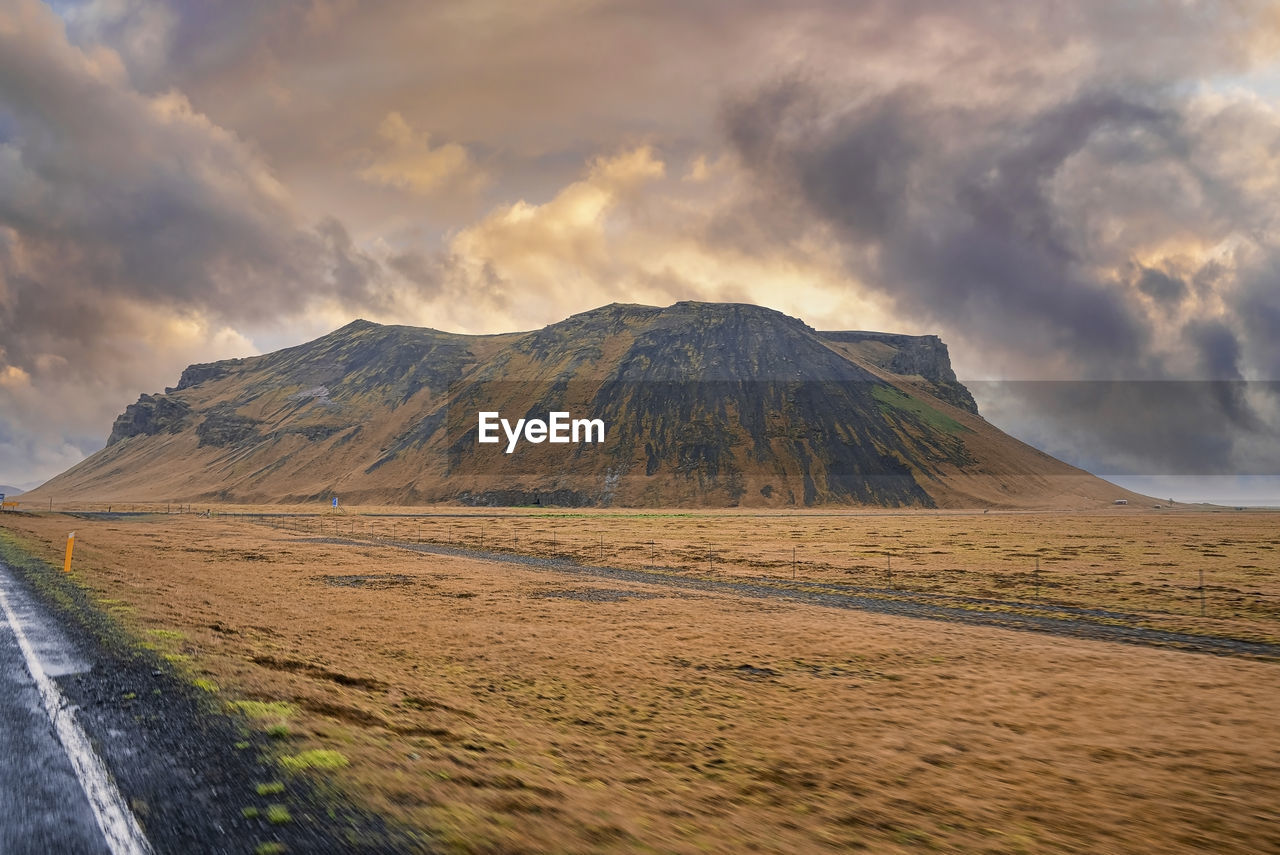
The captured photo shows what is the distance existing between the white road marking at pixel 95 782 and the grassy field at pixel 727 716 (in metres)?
1.65

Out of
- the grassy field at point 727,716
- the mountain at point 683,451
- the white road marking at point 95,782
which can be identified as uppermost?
the mountain at point 683,451

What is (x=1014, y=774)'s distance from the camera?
28.4 feet

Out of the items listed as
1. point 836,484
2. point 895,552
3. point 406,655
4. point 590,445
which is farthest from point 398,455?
point 406,655

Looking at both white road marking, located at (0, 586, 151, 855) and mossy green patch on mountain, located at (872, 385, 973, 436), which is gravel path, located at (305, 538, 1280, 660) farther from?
mossy green patch on mountain, located at (872, 385, 973, 436)

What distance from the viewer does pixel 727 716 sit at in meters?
11.0

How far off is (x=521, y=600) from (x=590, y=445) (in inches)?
5672

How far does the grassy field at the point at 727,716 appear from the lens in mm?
6961

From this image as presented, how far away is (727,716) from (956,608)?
17.9 metres

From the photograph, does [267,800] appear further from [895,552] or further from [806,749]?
[895,552]

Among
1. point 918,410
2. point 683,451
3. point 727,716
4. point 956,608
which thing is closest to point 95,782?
point 727,716

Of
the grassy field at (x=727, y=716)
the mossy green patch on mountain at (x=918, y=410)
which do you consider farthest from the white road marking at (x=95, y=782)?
the mossy green patch on mountain at (x=918, y=410)

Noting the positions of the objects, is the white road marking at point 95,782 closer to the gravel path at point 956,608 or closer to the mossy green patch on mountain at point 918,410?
the gravel path at point 956,608

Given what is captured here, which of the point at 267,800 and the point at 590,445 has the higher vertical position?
the point at 590,445

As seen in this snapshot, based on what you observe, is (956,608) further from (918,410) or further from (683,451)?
(918,410)
